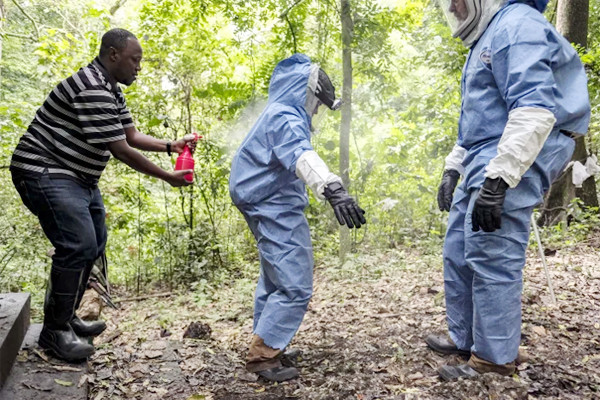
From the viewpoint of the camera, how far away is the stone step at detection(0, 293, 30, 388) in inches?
88.1

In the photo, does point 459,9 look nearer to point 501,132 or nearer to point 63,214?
point 501,132

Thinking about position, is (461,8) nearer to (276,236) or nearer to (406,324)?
(276,236)

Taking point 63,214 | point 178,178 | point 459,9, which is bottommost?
point 63,214

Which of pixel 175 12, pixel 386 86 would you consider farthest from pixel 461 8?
pixel 175 12

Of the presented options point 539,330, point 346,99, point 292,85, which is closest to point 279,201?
point 292,85

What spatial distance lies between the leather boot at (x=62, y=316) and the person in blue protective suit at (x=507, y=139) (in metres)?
2.04

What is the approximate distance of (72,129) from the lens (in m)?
2.39

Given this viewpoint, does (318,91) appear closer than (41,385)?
No

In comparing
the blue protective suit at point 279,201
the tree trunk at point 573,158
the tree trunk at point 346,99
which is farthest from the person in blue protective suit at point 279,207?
the tree trunk at point 573,158

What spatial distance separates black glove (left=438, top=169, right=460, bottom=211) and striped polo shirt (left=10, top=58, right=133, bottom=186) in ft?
6.53

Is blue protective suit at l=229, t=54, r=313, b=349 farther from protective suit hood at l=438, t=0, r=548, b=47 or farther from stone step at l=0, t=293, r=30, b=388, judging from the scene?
stone step at l=0, t=293, r=30, b=388

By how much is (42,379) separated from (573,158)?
6065 mm

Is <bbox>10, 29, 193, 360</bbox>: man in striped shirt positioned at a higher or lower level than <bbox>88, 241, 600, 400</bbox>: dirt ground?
higher

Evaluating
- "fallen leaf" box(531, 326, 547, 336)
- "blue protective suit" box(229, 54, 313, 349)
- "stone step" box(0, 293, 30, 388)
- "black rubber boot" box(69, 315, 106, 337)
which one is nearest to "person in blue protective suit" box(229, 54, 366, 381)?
"blue protective suit" box(229, 54, 313, 349)
